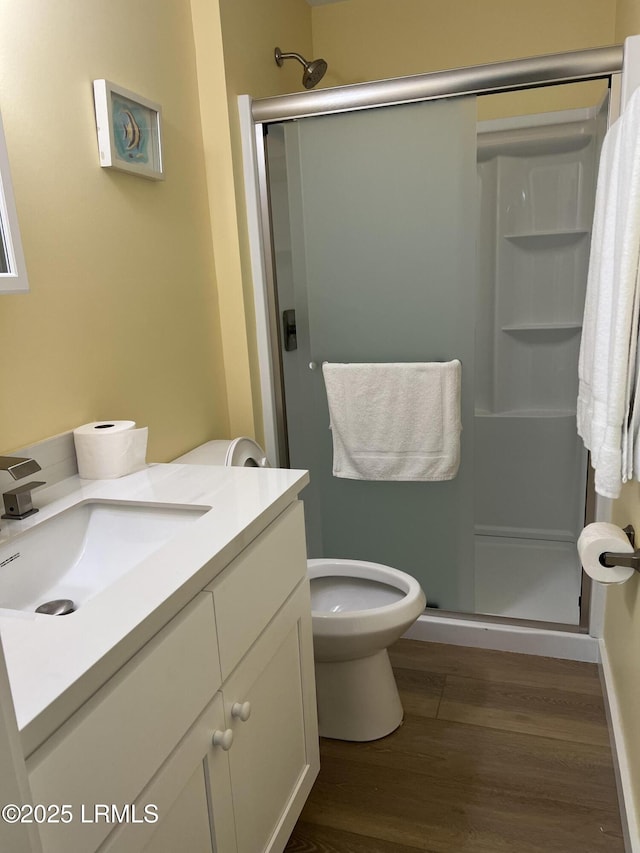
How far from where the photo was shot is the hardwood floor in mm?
1471

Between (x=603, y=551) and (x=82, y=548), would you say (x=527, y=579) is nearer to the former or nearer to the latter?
(x=603, y=551)

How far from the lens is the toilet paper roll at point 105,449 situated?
4.55ft

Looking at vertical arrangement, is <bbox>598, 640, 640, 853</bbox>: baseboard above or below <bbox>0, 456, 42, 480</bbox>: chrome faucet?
below

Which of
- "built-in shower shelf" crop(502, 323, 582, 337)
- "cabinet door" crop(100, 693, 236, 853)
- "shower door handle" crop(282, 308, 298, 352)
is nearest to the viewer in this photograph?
"cabinet door" crop(100, 693, 236, 853)

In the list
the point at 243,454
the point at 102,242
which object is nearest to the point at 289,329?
the point at 243,454

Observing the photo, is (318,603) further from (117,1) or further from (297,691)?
(117,1)

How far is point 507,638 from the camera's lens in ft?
7.05

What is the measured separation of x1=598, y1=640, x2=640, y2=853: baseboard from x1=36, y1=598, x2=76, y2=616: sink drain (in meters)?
1.21

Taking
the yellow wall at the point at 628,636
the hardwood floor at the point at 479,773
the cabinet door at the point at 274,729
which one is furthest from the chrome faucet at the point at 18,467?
the yellow wall at the point at 628,636

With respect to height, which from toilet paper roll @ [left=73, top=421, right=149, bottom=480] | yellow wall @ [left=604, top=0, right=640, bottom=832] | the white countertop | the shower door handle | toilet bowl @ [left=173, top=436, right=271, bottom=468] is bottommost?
yellow wall @ [left=604, top=0, right=640, bottom=832]

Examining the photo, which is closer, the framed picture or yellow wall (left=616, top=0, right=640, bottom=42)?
the framed picture

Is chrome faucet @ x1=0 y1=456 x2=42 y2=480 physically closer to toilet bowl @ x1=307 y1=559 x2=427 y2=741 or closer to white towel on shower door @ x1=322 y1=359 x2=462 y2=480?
toilet bowl @ x1=307 y1=559 x2=427 y2=741

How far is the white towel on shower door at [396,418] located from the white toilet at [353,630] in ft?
1.22

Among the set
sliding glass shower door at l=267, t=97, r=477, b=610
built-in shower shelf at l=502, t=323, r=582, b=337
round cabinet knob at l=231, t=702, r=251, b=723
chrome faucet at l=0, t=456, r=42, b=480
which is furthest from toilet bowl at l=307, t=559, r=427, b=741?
built-in shower shelf at l=502, t=323, r=582, b=337
